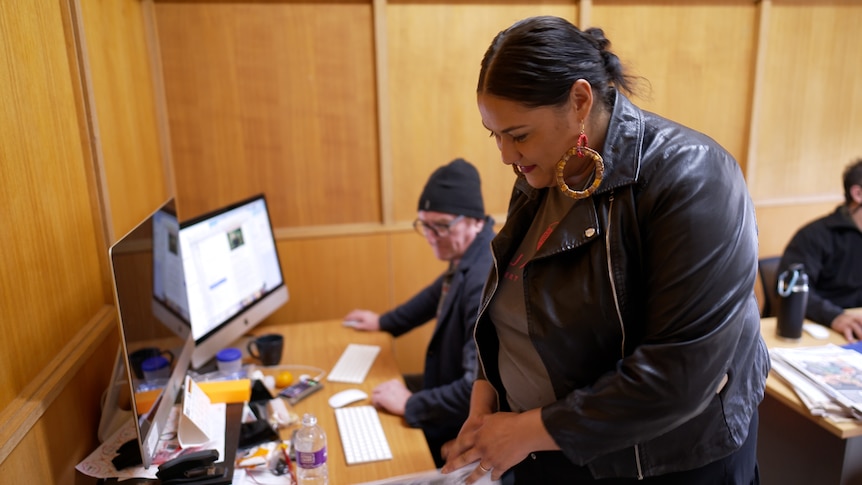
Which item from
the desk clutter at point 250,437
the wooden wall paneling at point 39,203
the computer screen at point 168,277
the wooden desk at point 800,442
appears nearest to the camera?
the wooden wall paneling at point 39,203

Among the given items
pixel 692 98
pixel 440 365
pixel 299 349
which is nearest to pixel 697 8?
pixel 692 98

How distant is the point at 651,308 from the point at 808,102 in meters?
2.78

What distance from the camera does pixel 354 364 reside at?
1949 mm

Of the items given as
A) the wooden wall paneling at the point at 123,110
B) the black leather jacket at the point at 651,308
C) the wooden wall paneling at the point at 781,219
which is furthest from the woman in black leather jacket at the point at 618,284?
the wooden wall paneling at the point at 781,219

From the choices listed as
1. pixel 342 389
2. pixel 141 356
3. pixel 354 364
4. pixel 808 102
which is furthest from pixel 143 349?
pixel 808 102

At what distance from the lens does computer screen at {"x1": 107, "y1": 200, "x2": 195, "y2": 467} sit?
42.9 inches

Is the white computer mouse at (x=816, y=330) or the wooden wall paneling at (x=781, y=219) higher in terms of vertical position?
the wooden wall paneling at (x=781, y=219)

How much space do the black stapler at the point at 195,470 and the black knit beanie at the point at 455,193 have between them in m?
0.95

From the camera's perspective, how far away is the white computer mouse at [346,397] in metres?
1.69

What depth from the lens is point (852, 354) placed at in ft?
5.85

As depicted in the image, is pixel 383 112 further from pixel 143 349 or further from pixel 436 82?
pixel 143 349

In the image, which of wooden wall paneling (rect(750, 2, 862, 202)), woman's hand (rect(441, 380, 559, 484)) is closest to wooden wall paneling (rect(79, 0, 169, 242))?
woman's hand (rect(441, 380, 559, 484))

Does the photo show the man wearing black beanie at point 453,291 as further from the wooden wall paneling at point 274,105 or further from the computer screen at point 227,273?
the wooden wall paneling at point 274,105

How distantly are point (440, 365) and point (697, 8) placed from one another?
6.95 ft
